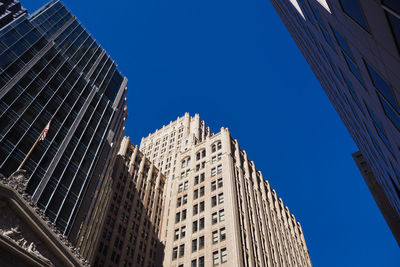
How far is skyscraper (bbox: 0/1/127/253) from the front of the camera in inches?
1479

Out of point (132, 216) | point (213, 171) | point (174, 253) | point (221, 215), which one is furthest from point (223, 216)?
point (132, 216)

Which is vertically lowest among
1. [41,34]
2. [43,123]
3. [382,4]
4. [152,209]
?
[382,4]

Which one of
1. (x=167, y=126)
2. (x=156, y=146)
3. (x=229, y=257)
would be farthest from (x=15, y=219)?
(x=167, y=126)

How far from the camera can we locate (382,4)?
6574 millimetres

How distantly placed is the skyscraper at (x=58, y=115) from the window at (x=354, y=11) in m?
34.2

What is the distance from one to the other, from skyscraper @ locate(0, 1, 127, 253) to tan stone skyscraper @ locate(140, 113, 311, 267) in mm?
18276

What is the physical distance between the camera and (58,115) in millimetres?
46031

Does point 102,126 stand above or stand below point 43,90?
above

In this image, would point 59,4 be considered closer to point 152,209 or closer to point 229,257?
point 152,209

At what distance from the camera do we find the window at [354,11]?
27.3ft

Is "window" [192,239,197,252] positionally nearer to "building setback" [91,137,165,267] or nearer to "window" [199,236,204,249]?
"window" [199,236,204,249]

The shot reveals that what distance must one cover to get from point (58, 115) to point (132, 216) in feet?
118

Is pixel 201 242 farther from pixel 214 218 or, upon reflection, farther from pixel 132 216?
pixel 132 216

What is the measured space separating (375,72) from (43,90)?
46.4m
